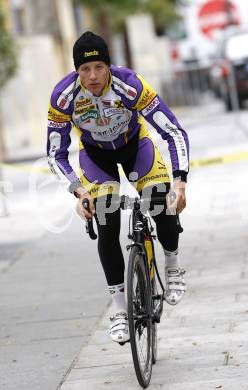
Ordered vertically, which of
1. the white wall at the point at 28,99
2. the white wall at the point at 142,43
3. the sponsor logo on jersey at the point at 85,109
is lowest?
the white wall at the point at 142,43

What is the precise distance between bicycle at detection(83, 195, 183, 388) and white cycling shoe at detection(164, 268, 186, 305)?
237 millimetres

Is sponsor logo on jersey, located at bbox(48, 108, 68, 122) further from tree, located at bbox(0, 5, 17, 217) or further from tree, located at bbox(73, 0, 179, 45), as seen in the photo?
tree, located at bbox(73, 0, 179, 45)

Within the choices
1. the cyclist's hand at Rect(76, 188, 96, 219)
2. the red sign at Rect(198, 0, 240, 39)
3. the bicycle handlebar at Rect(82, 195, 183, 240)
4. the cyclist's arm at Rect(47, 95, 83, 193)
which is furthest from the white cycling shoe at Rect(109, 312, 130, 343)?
the red sign at Rect(198, 0, 240, 39)

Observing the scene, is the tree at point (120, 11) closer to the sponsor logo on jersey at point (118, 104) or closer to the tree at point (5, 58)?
the tree at point (5, 58)

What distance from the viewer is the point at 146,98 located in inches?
269

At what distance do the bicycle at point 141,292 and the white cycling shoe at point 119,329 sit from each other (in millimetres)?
111

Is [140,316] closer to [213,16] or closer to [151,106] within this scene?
[151,106]

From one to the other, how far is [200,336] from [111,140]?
4.63ft

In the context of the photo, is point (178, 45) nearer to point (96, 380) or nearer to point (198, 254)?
point (198, 254)

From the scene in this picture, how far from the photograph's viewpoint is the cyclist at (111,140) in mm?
6720

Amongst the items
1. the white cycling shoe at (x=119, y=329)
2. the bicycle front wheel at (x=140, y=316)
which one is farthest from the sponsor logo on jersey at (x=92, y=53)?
the white cycling shoe at (x=119, y=329)

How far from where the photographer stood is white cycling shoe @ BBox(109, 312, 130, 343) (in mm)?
6695

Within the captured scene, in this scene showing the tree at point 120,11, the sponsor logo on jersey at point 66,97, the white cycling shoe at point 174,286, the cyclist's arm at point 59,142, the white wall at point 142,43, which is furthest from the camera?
the white wall at point 142,43

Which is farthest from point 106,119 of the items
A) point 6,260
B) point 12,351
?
point 6,260
